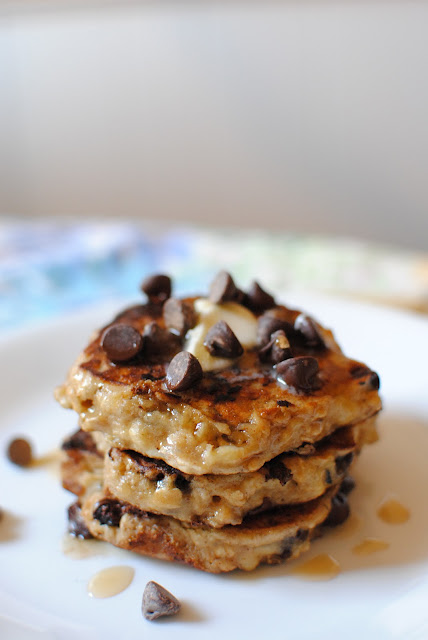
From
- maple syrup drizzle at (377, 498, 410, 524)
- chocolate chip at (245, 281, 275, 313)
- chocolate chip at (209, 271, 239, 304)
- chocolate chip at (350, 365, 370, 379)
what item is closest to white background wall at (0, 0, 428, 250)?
chocolate chip at (245, 281, 275, 313)

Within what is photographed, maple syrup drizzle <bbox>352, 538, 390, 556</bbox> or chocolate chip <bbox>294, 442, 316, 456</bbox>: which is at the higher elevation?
chocolate chip <bbox>294, 442, 316, 456</bbox>

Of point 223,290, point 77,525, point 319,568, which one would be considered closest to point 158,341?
point 223,290

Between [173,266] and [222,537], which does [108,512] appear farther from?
[173,266]

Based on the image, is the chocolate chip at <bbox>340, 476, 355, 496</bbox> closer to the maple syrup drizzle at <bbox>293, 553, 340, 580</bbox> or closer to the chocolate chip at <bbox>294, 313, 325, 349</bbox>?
the maple syrup drizzle at <bbox>293, 553, 340, 580</bbox>

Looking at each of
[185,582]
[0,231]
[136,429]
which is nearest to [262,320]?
[136,429]

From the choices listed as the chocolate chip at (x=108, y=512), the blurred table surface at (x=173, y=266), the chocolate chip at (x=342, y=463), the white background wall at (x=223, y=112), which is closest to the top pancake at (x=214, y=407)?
the chocolate chip at (x=342, y=463)

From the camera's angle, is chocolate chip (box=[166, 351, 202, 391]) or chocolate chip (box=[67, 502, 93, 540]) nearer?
chocolate chip (box=[166, 351, 202, 391])

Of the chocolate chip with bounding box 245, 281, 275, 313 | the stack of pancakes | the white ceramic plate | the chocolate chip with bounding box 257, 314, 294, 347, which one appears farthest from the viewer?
the chocolate chip with bounding box 245, 281, 275, 313

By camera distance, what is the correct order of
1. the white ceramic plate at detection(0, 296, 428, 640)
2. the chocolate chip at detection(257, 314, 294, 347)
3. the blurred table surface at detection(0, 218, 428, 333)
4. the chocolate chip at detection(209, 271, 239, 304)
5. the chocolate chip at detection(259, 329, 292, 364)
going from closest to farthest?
1. the white ceramic plate at detection(0, 296, 428, 640)
2. the chocolate chip at detection(259, 329, 292, 364)
3. the chocolate chip at detection(257, 314, 294, 347)
4. the chocolate chip at detection(209, 271, 239, 304)
5. the blurred table surface at detection(0, 218, 428, 333)
